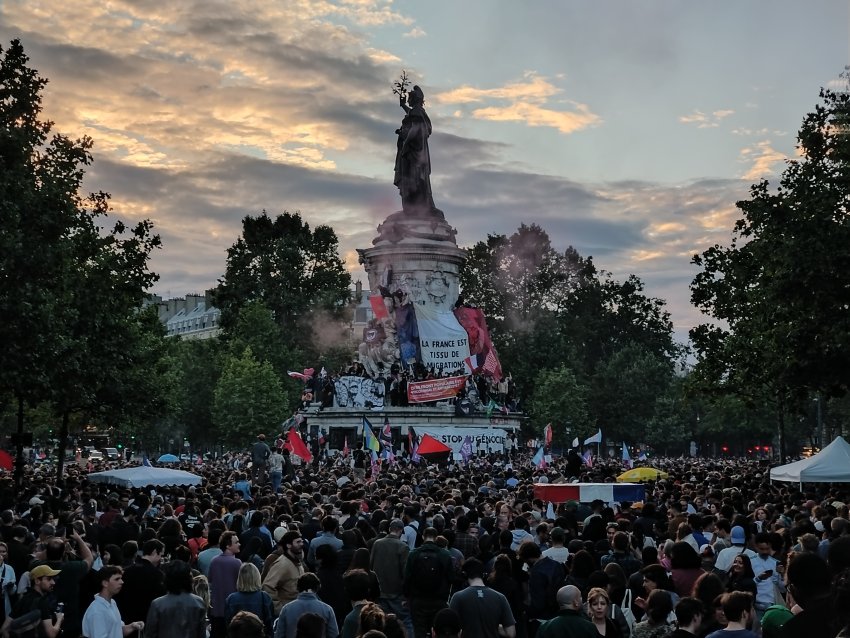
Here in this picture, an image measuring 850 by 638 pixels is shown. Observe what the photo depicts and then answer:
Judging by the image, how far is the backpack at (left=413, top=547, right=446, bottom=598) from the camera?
1380 centimetres

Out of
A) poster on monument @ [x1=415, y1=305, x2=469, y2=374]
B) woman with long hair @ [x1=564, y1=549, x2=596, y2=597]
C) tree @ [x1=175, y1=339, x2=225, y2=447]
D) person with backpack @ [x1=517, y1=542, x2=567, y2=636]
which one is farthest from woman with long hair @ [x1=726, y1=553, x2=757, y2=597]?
tree @ [x1=175, y1=339, x2=225, y2=447]

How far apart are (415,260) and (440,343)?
208 inches

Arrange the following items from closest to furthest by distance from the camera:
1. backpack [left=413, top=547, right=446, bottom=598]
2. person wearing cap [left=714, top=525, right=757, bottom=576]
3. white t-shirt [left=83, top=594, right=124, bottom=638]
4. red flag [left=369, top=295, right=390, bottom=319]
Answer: white t-shirt [left=83, top=594, right=124, bottom=638], backpack [left=413, top=547, right=446, bottom=598], person wearing cap [left=714, top=525, right=757, bottom=576], red flag [left=369, top=295, right=390, bottom=319]

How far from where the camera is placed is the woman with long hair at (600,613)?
10.4 meters

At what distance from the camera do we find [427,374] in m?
69.2

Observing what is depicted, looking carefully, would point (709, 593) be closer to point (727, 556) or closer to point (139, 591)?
point (727, 556)

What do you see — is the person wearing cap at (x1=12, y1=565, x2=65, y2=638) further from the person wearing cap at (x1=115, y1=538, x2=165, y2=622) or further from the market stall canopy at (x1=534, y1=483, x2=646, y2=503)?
the market stall canopy at (x1=534, y1=483, x2=646, y2=503)

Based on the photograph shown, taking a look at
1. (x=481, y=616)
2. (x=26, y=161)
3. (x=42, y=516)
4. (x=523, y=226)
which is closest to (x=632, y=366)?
(x=523, y=226)

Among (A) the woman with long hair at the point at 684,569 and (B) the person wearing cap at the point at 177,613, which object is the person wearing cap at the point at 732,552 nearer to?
(A) the woman with long hair at the point at 684,569

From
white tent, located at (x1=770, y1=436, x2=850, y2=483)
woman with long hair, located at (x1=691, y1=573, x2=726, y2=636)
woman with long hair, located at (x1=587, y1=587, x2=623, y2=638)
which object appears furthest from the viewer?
white tent, located at (x1=770, y1=436, x2=850, y2=483)

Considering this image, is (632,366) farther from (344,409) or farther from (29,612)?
(29,612)

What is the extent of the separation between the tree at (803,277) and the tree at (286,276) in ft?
208

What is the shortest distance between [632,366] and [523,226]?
17.5m

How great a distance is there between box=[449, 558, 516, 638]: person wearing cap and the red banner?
52.9m
